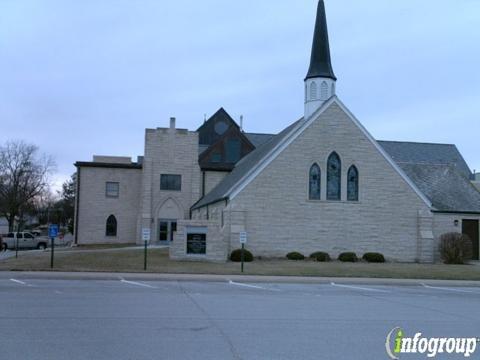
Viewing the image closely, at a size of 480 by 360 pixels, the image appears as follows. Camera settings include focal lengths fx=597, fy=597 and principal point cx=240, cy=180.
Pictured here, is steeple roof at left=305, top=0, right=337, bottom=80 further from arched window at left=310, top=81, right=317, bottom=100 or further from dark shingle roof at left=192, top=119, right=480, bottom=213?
dark shingle roof at left=192, top=119, right=480, bottom=213

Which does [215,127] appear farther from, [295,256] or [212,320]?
[212,320]

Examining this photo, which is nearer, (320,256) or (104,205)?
(320,256)

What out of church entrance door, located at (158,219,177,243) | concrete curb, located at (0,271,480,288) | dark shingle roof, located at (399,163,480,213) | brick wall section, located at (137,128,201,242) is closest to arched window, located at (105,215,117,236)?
brick wall section, located at (137,128,201,242)

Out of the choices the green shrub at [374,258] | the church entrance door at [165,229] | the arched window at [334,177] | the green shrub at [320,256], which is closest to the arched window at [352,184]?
the arched window at [334,177]

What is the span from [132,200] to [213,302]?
128ft

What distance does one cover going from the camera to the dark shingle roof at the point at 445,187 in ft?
124

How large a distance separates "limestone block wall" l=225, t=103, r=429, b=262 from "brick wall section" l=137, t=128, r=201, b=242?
715 inches

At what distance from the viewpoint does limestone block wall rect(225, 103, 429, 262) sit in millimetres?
34156

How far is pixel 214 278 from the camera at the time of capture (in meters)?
22.0

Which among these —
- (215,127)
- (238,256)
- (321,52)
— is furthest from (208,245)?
(215,127)

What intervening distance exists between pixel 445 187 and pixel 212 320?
31.6 m

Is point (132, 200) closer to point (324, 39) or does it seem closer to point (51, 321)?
point (324, 39)

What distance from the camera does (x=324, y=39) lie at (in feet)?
133

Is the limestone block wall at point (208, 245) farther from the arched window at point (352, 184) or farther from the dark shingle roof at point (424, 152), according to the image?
the dark shingle roof at point (424, 152)
